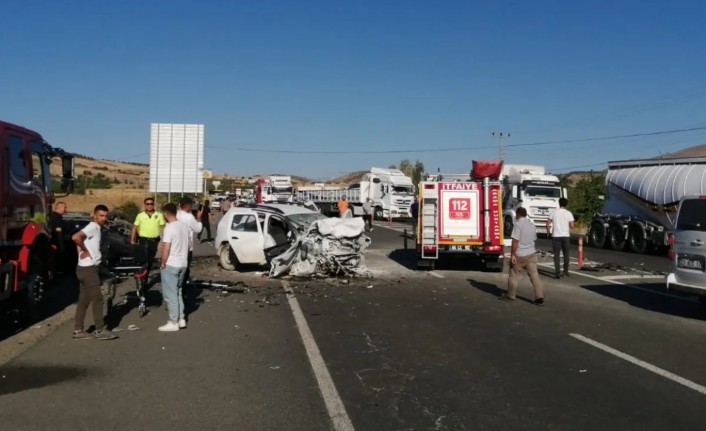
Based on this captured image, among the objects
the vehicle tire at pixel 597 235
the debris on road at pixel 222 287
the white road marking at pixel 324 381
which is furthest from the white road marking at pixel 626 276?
the white road marking at pixel 324 381

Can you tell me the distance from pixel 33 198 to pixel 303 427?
669 centimetres

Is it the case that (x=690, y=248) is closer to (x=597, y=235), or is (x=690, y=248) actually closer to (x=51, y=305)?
(x=51, y=305)

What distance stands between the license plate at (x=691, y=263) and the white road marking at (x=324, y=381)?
631 centimetres

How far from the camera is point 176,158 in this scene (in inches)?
1133

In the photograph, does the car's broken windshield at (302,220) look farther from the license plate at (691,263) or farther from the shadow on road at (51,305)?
the license plate at (691,263)

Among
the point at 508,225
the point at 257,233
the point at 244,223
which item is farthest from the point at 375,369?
the point at 508,225

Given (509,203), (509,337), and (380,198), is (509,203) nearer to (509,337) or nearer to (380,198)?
(380,198)

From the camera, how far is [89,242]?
8.32 m

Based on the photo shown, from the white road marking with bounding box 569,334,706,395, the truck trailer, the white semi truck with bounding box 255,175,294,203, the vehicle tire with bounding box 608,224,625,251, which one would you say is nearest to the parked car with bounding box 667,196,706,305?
the white road marking with bounding box 569,334,706,395

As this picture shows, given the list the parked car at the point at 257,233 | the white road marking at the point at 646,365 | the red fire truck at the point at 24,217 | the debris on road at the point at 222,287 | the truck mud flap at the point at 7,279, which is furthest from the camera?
the parked car at the point at 257,233

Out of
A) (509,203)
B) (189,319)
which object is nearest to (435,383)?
(189,319)

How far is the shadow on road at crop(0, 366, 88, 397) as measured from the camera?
6090 millimetres

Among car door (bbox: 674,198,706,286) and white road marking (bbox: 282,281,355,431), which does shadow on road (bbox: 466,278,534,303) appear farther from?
white road marking (bbox: 282,281,355,431)

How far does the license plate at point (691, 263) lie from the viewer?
32.7 ft
